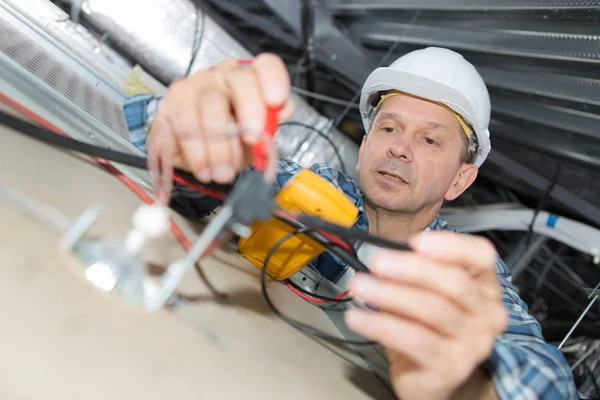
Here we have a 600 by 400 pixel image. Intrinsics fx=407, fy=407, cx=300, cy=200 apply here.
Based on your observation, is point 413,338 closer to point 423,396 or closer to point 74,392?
point 423,396

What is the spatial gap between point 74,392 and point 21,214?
21cm

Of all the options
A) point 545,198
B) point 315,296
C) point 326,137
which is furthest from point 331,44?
point 315,296

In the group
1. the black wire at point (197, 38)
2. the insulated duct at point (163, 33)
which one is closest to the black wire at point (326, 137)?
the insulated duct at point (163, 33)

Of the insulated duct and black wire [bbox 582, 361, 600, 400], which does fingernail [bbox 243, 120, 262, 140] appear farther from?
black wire [bbox 582, 361, 600, 400]

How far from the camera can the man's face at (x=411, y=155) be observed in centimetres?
111

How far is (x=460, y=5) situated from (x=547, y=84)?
1.33 feet

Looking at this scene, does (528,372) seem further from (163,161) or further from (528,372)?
(163,161)

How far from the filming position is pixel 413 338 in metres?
0.44

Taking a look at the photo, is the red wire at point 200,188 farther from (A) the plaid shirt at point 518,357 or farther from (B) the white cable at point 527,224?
(B) the white cable at point 527,224

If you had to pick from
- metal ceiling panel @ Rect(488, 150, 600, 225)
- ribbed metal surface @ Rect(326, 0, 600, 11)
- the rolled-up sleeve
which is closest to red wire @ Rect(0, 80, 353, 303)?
the rolled-up sleeve

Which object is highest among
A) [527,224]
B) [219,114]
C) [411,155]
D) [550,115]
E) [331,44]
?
[550,115]

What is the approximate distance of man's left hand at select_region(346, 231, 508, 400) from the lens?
425 millimetres

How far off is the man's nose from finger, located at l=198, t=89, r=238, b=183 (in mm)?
664

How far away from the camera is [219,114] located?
528 mm
